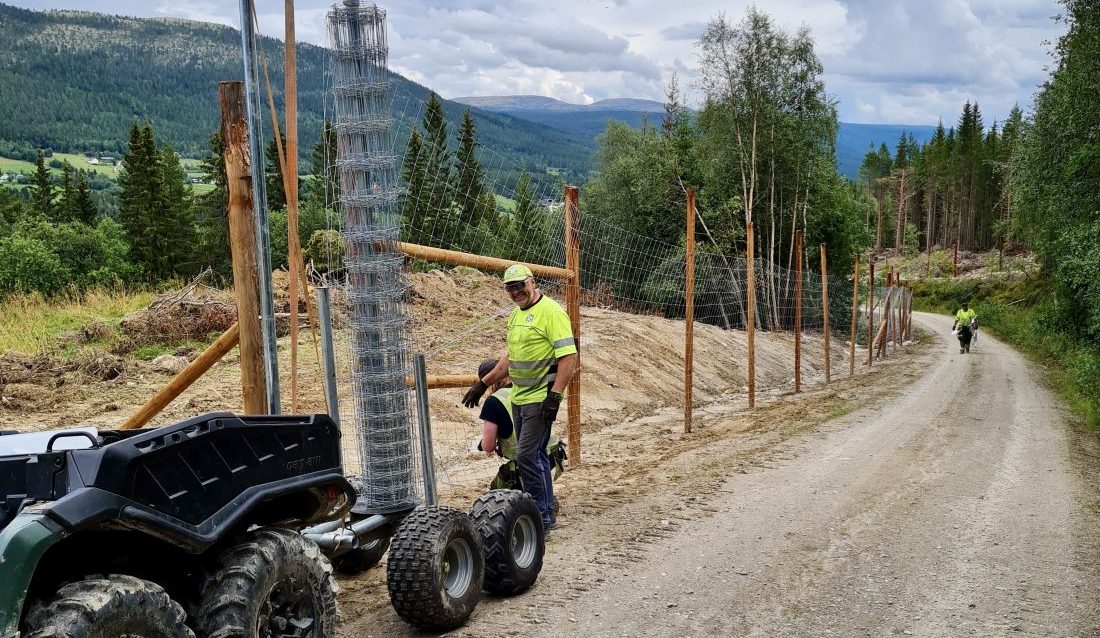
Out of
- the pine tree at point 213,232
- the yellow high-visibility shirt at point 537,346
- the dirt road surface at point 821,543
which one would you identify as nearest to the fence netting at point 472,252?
the yellow high-visibility shirt at point 537,346

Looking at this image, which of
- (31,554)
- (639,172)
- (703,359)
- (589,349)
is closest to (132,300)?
(589,349)

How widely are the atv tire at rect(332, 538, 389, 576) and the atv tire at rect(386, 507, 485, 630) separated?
83 cm

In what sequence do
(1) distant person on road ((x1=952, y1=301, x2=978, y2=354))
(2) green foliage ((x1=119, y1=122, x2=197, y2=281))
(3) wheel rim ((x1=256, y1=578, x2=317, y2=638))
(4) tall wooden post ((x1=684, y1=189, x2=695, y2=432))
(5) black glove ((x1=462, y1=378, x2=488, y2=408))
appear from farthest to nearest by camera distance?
(2) green foliage ((x1=119, y1=122, x2=197, y2=281)) < (1) distant person on road ((x1=952, y1=301, x2=978, y2=354)) < (4) tall wooden post ((x1=684, y1=189, x2=695, y2=432)) < (5) black glove ((x1=462, y1=378, x2=488, y2=408)) < (3) wheel rim ((x1=256, y1=578, x2=317, y2=638))

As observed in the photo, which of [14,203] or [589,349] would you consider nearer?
[589,349]

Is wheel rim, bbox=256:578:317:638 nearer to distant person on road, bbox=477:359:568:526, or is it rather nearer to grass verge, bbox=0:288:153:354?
distant person on road, bbox=477:359:568:526

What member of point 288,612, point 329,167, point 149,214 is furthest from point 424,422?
point 149,214

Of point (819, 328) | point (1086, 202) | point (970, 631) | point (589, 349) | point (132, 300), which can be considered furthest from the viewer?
point (819, 328)

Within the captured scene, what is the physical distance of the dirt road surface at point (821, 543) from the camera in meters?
5.25

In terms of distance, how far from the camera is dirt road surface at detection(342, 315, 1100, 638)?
5.25 meters

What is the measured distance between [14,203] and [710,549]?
61.7 m

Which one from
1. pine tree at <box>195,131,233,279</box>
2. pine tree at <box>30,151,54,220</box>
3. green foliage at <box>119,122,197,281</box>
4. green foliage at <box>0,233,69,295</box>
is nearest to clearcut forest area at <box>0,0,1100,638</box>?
green foliage at <box>0,233,69,295</box>

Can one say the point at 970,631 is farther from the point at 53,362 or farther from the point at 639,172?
the point at 639,172

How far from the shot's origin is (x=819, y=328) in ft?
105

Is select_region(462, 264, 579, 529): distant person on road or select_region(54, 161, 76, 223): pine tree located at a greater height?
select_region(54, 161, 76, 223): pine tree
